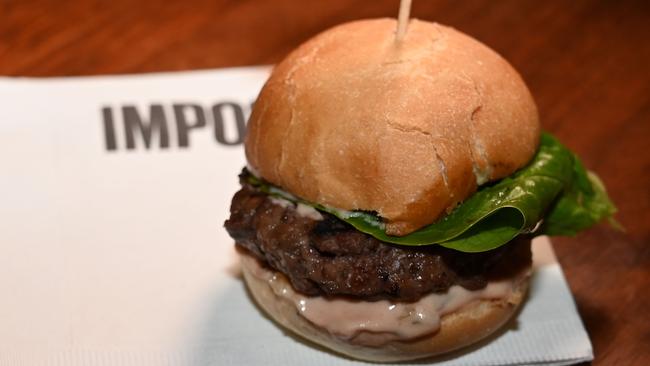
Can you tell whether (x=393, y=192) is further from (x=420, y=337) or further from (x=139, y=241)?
(x=139, y=241)

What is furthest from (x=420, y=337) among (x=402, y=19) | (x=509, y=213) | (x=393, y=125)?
(x=402, y=19)

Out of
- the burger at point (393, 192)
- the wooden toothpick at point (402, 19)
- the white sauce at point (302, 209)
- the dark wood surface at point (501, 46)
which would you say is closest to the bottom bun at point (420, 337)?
the burger at point (393, 192)

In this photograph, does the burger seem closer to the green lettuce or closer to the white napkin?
the green lettuce

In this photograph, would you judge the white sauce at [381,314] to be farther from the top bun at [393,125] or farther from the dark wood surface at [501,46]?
the dark wood surface at [501,46]

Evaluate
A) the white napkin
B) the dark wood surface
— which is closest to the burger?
the white napkin

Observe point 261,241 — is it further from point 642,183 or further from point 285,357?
point 642,183
